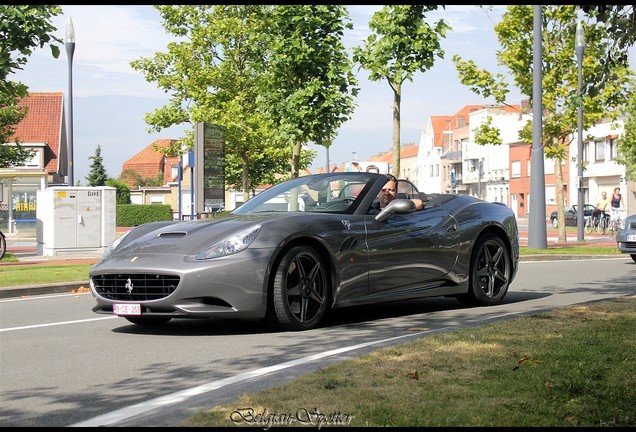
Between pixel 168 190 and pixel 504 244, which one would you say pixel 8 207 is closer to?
pixel 504 244

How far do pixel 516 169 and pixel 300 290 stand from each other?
8962cm

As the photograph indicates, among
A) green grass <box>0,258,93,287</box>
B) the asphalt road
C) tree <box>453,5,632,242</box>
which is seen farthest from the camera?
tree <box>453,5,632,242</box>

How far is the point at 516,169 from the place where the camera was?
96.0m

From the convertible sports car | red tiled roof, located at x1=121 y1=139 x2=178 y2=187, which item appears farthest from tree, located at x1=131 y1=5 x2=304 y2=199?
red tiled roof, located at x1=121 y1=139 x2=178 y2=187

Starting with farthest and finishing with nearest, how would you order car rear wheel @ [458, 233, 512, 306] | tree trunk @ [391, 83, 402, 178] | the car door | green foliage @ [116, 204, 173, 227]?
green foliage @ [116, 204, 173, 227] < tree trunk @ [391, 83, 402, 178] < car rear wheel @ [458, 233, 512, 306] < the car door

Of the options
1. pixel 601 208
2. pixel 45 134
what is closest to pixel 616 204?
pixel 601 208

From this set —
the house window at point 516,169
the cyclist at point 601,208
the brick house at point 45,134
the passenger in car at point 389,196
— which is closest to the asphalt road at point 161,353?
the passenger in car at point 389,196

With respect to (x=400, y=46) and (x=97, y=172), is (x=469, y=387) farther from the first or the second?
(x=97, y=172)

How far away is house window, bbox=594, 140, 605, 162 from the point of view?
7469 centimetres

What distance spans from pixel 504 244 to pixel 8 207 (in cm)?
3563

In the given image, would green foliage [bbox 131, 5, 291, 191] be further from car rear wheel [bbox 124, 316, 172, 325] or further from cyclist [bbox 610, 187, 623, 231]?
car rear wheel [bbox 124, 316, 172, 325]

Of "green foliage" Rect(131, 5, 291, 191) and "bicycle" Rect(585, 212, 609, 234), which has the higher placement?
"green foliage" Rect(131, 5, 291, 191)

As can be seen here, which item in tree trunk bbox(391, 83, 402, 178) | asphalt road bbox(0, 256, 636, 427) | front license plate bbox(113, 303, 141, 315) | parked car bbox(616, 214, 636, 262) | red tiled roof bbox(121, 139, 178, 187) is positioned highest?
red tiled roof bbox(121, 139, 178, 187)

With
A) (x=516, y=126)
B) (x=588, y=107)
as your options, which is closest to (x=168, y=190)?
(x=516, y=126)
